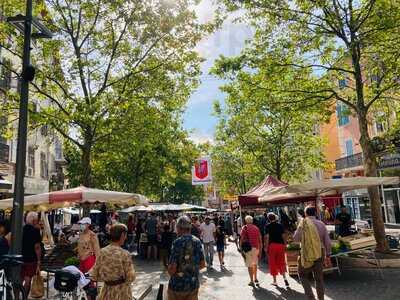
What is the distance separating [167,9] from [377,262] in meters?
12.4

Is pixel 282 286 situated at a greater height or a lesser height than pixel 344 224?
lesser

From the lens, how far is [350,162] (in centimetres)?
3322

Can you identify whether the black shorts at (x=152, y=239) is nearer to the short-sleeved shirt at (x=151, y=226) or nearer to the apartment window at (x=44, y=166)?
the short-sleeved shirt at (x=151, y=226)

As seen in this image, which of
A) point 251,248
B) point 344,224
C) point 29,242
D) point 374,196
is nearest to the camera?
point 29,242

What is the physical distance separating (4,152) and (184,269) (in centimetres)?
1988

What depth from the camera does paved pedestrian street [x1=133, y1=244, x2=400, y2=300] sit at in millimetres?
8578

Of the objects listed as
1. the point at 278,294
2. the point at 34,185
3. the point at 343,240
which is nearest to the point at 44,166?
the point at 34,185

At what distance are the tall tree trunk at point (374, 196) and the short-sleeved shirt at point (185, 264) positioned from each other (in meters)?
9.77

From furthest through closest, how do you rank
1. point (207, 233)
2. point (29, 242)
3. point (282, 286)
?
1. point (207, 233)
2. point (282, 286)
3. point (29, 242)

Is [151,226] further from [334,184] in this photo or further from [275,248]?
[334,184]

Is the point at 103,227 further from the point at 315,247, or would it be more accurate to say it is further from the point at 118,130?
the point at 315,247

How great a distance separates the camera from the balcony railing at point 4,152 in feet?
70.5

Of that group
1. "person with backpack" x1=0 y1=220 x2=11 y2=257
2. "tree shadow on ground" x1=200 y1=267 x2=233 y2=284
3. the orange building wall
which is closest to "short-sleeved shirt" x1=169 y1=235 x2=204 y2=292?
"person with backpack" x1=0 y1=220 x2=11 y2=257

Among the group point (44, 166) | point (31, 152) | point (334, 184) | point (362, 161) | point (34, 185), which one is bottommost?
point (334, 184)
